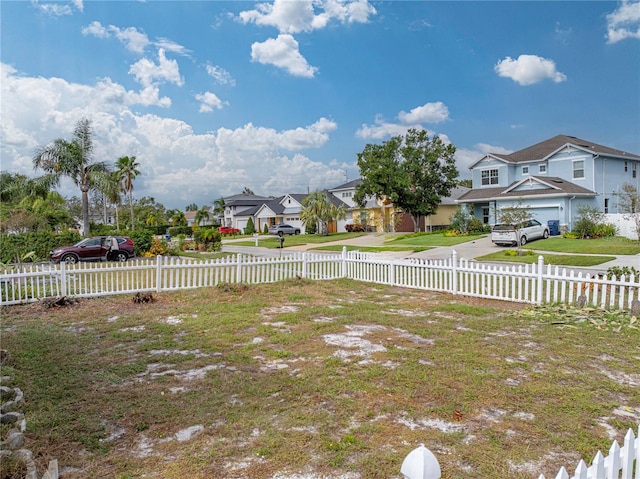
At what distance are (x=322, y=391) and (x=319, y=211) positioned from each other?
37104 millimetres

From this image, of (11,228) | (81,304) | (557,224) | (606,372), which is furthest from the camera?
(557,224)

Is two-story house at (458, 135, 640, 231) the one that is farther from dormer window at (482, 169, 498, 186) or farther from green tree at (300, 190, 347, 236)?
green tree at (300, 190, 347, 236)

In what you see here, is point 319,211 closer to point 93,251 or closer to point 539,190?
point 539,190

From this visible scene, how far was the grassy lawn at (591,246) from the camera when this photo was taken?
19.3m

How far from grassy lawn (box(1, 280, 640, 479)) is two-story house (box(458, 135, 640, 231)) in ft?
74.6

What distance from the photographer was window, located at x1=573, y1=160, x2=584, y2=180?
Answer: 31166mm

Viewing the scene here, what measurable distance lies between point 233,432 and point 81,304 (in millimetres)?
7690

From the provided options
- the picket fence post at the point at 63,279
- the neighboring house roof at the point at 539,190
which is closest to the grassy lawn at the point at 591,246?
the neighboring house roof at the point at 539,190

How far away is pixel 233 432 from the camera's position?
3844mm

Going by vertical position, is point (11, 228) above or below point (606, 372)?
above

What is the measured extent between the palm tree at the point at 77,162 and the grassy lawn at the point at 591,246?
2770 cm

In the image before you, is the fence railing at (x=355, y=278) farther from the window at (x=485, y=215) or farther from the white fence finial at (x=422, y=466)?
the window at (x=485, y=215)

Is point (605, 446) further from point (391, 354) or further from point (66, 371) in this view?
point (66, 371)

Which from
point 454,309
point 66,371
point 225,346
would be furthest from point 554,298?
point 66,371
